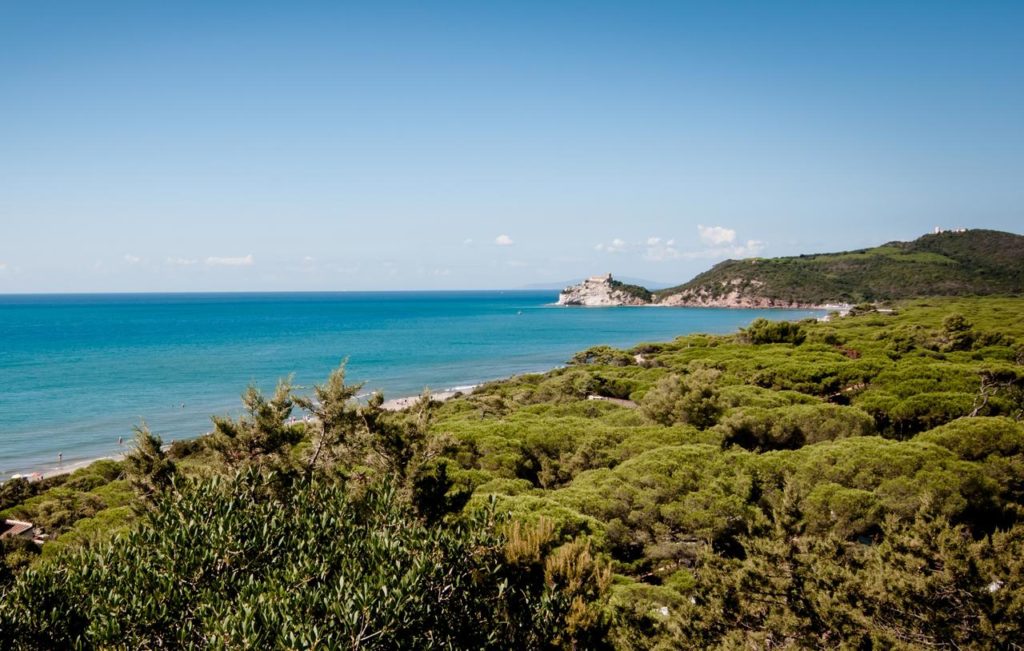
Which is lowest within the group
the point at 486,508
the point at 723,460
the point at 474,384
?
the point at 474,384

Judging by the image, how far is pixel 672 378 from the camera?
28422 mm

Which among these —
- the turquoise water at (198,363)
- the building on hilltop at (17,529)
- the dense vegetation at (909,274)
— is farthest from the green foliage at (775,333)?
the dense vegetation at (909,274)

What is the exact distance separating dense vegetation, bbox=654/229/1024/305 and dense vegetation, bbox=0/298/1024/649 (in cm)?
13811

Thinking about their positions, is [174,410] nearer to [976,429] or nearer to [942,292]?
[976,429]

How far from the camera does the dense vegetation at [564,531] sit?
7.32 metres

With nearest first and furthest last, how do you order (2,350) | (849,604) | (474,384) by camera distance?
1. (849,604)
2. (474,384)
3. (2,350)

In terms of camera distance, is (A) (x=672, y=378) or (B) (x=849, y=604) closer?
(B) (x=849, y=604)

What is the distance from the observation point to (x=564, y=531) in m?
14.7

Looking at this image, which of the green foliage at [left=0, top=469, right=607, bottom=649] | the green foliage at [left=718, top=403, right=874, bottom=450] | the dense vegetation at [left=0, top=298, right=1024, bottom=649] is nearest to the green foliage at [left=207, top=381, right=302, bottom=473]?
the dense vegetation at [left=0, top=298, right=1024, bottom=649]

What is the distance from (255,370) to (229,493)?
62.9 m

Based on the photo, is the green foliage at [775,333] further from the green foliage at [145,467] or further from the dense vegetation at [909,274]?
the dense vegetation at [909,274]

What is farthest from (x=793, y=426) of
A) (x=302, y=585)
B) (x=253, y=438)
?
(x=302, y=585)

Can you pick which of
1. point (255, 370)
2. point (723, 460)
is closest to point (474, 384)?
point (255, 370)

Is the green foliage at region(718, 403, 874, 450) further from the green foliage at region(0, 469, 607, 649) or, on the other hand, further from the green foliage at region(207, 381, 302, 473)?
the green foliage at region(207, 381, 302, 473)
